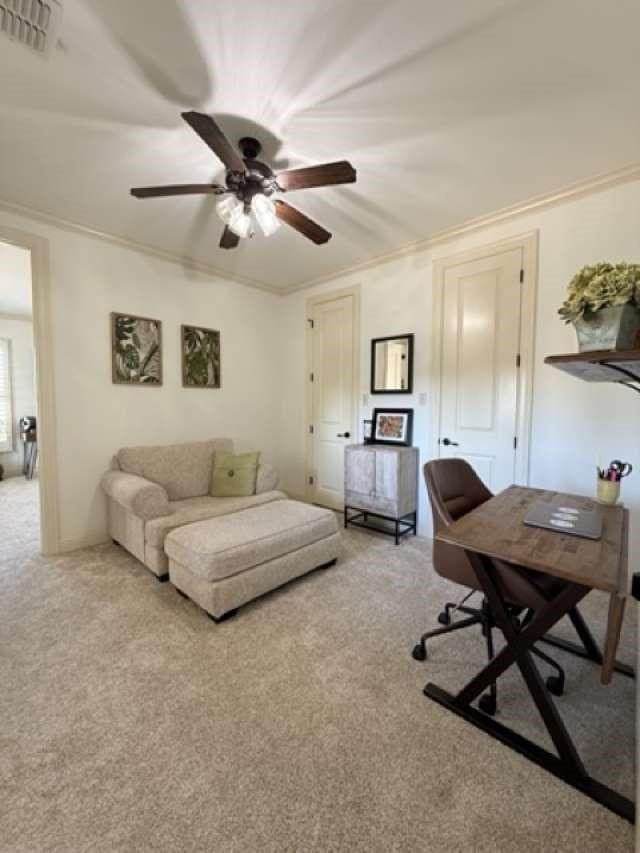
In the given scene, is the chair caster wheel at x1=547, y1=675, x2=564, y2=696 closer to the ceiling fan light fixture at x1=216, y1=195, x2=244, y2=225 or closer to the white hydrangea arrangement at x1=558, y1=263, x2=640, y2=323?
the white hydrangea arrangement at x1=558, y1=263, x2=640, y2=323

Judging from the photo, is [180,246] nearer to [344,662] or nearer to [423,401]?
[423,401]

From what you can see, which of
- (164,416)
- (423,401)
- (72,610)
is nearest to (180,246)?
(164,416)

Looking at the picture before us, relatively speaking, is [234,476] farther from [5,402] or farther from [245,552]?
[5,402]

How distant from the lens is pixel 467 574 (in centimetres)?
162

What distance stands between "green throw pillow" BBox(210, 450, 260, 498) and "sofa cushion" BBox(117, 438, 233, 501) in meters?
0.12

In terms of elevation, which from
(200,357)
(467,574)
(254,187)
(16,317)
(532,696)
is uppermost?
(16,317)

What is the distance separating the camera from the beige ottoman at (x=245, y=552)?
200cm

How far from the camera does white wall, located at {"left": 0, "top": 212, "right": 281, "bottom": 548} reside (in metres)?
2.89

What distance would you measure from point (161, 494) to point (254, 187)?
2076 millimetres

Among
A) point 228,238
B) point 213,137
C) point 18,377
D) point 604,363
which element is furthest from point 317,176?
point 18,377

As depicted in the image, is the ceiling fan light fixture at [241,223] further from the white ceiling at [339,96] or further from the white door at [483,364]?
the white door at [483,364]

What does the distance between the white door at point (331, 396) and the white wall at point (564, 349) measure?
0.76m

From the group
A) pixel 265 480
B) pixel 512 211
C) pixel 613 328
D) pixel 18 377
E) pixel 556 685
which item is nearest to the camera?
pixel 613 328

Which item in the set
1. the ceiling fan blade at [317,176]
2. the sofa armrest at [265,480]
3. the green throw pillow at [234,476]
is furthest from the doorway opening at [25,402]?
the ceiling fan blade at [317,176]
